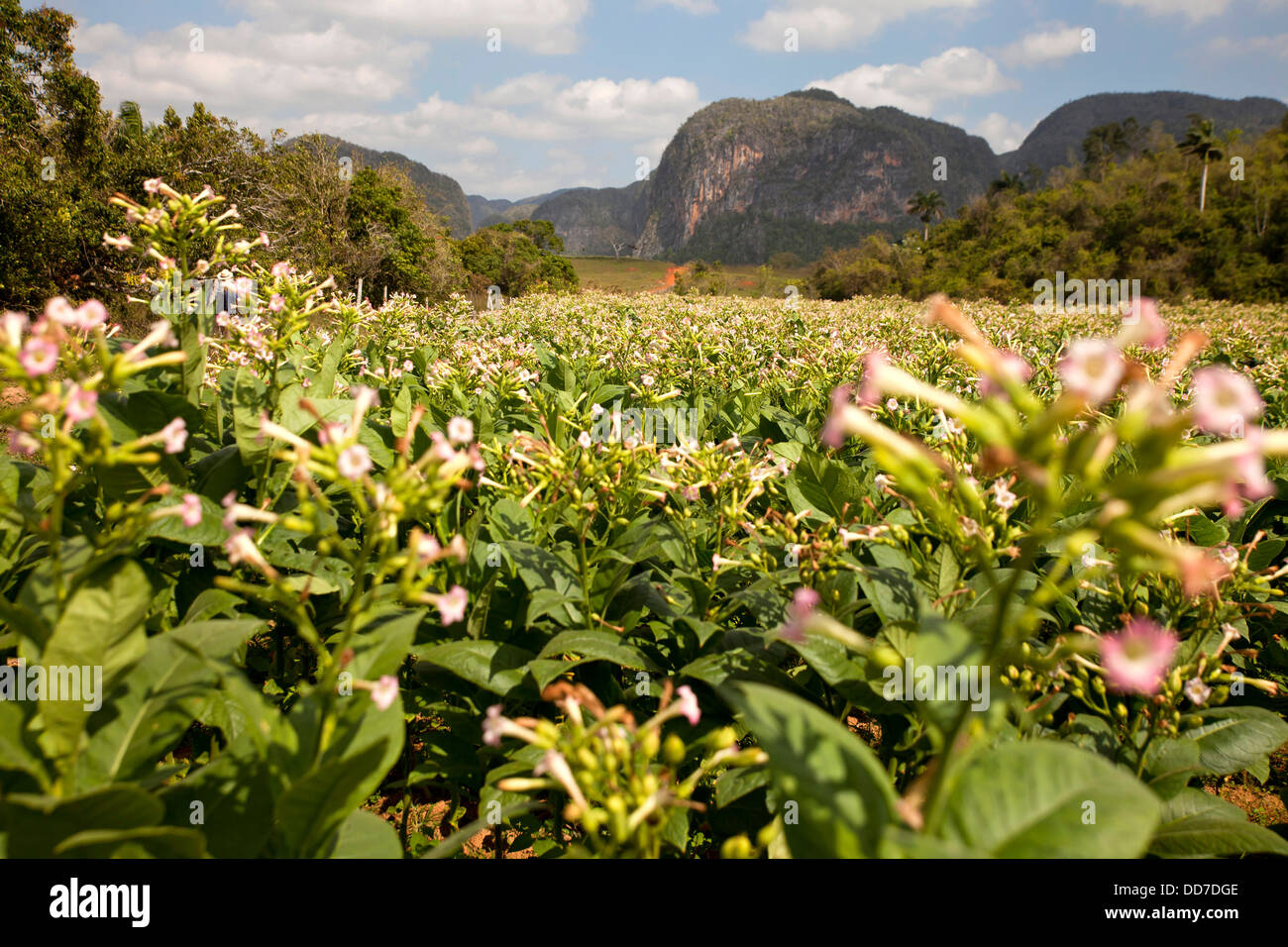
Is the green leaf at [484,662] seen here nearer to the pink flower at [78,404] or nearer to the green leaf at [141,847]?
the green leaf at [141,847]

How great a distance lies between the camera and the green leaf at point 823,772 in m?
0.95

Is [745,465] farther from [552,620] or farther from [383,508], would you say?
[383,508]

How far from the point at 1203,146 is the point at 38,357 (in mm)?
69725

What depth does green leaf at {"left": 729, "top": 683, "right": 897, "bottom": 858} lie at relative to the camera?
37.5 inches

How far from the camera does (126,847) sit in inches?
45.0

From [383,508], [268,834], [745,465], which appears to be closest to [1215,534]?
[745,465]

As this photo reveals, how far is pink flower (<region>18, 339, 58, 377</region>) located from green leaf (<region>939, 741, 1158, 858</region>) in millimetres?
1697

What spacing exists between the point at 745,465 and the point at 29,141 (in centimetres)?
2882

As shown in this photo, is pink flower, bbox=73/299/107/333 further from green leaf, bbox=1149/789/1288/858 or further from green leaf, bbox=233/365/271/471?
green leaf, bbox=1149/789/1288/858

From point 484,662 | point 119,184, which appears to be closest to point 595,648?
point 484,662

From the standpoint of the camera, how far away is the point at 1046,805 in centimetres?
97

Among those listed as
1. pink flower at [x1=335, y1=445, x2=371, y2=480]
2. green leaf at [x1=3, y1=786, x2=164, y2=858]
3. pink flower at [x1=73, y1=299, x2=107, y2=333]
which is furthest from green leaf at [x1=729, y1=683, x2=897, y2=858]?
pink flower at [x1=73, y1=299, x2=107, y2=333]

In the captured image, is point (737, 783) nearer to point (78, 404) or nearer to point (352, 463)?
point (352, 463)

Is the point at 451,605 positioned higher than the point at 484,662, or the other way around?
the point at 451,605
